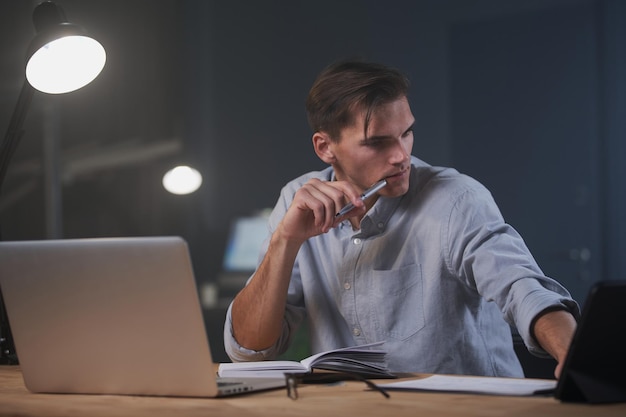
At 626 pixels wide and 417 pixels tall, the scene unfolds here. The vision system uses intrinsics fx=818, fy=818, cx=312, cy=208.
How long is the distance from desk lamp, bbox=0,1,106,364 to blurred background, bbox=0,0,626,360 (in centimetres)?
162

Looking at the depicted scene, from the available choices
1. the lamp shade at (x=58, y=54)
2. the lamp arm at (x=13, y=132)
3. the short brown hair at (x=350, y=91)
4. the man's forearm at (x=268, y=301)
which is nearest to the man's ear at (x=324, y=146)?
the short brown hair at (x=350, y=91)

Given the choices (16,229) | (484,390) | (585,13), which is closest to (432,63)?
(585,13)

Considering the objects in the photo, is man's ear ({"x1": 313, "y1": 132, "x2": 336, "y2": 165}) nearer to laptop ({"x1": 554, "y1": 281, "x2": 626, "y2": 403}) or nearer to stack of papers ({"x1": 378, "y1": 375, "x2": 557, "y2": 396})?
stack of papers ({"x1": 378, "y1": 375, "x2": 557, "y2": 396})

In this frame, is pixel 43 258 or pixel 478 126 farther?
pixel 478 126

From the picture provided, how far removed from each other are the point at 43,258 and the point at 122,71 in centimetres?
351

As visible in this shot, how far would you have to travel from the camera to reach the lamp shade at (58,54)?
1.87 meters

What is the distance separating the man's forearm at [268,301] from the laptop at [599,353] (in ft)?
2.84

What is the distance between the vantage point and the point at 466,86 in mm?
4434

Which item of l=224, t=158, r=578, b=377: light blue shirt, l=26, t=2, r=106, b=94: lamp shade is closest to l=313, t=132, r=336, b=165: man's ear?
l=224, t=158, r=578, b=377: light blue shirt

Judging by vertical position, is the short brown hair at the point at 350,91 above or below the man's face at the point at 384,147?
above

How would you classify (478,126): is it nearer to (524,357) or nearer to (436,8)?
(436,8)

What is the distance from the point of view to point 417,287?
1916 millimetres

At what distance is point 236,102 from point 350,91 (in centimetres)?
304

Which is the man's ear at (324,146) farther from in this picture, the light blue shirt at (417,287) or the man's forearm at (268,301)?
the man's forearm at (268,301)
